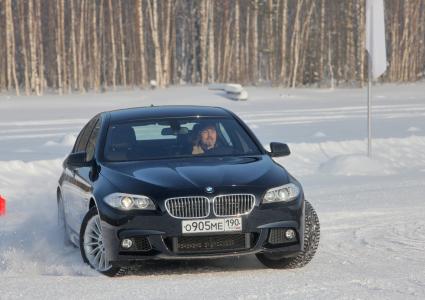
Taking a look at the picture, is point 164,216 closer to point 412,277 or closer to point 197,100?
point 412,277

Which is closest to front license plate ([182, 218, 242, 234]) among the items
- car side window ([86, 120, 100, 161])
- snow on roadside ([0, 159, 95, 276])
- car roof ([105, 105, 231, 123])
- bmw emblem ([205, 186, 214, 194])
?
bmw emblem ([205, 186, 214, 194])

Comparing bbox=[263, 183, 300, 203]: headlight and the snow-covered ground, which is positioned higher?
bbox=[263, 183, 300, 203]: headlight

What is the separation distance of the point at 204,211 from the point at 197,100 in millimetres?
28898

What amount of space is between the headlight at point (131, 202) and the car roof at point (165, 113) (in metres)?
1.61

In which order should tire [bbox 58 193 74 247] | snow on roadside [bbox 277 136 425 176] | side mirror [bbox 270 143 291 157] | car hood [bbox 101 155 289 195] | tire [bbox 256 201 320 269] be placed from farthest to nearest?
snow on roadside [bbox 277 136 425 176] → tire [bbox 58 193 74 247] → side mirror [bbox 270 143 291 157] → tire [bbox 256 201 320 269] → car hood [bbox 101 155 289 195]

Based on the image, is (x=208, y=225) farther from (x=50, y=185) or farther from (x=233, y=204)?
(x=50, y=185)

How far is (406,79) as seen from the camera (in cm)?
5684

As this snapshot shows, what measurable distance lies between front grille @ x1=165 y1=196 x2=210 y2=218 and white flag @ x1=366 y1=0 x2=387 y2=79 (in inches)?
397

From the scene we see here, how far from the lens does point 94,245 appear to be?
737 cm

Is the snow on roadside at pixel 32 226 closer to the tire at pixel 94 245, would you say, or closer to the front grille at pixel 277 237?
the tire at pixel 94 245

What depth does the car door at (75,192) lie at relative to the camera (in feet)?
26.3

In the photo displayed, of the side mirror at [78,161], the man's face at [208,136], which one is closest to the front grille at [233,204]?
the man's face at [208,136]

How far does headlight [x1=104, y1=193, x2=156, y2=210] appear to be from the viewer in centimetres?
688

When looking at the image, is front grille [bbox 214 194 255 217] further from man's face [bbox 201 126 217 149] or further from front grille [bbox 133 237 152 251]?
man's face [bbox 201 126 217 149]
